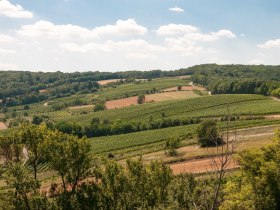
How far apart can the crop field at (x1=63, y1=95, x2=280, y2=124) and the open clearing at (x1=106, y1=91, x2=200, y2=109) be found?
48.2 ft

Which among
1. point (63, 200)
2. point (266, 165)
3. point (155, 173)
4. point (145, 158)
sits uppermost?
point (266, 165)

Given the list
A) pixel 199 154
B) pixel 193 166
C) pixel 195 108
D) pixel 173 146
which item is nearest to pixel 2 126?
pixel 195 108

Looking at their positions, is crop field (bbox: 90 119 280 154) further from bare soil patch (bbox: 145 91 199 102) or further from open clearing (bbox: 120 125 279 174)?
bare soil patch (bbox: 145 91 199 102)

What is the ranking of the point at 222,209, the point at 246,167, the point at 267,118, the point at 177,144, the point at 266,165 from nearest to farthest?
1. the point at 222,209
2. the point at 266,165
3. the point at 246,167
4. the point at 177,144
5. the point at 267,118

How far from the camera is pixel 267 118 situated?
108m

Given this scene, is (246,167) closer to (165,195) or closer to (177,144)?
(165,195)

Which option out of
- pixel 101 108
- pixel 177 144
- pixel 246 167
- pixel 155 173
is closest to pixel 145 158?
pixel 177 144

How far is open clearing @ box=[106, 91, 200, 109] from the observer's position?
18238 centimetres

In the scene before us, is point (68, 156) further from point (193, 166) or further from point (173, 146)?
point (173, 146)

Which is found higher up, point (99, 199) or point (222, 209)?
point (222, 209)

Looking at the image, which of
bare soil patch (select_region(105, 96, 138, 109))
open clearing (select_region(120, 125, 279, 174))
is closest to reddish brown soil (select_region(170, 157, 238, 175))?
open clearing (select_region(120, 125, 279, 174))

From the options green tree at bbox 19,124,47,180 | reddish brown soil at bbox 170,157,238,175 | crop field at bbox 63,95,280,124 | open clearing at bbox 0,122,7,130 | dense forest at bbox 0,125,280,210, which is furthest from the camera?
open clearing at bbox 0,122,7,130

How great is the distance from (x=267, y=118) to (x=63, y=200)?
83.1m

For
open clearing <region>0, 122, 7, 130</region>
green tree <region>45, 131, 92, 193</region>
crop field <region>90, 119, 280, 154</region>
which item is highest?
green tree <region>45, 131, 92, 193</region>
